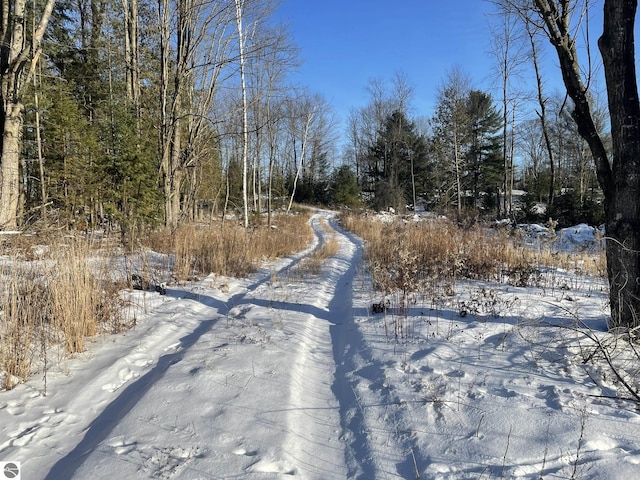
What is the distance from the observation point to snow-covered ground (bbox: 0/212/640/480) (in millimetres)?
1973

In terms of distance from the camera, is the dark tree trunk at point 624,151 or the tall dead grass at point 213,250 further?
the tall dead grass at point 213,250

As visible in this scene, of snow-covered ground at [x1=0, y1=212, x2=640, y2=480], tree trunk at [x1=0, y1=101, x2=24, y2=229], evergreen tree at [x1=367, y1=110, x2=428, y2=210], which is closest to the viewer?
snow-covered ground at [x1=0, y1=212, x2=640, y2=480]

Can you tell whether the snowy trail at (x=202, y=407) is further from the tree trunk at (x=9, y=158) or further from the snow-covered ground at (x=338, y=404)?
the tree trunk at (x=9, y=158)

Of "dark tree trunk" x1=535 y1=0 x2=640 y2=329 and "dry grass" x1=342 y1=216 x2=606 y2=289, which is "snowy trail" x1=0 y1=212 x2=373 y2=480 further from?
"dark tree trunk" x1=535 y1=0 x2=640 y2=329

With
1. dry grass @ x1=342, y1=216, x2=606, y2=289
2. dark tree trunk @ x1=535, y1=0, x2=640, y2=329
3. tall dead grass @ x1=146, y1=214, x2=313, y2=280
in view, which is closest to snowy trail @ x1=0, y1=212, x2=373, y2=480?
dry grass @ x1=342, y1=216, x2=606, y2=289

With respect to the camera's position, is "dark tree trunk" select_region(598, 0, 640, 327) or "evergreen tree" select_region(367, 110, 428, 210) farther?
"evergreen tree" select_region(367, 110, 428, 210)

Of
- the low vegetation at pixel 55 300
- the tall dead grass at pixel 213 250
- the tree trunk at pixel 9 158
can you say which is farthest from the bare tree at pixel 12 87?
the tall dead grass at pixel 213 250

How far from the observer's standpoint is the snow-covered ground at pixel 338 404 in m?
1.97

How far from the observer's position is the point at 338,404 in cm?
271

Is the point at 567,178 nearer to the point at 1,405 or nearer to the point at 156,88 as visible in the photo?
the point at 156,88

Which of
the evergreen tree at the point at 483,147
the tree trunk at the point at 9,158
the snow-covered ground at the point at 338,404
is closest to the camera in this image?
the snow-covered ground at the point at 338,404

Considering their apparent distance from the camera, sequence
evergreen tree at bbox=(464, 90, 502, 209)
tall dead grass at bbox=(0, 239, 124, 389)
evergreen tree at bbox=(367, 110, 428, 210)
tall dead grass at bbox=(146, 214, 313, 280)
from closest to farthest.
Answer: tall dead grass at bbox=(0, 239, 124, 389), tall dead grass at bbox=(146, 214, 313, 280), evergreen tree at bbox=(464, 90, 502, 209), evergreen tree at bbox=(367, 110, 428, 210)

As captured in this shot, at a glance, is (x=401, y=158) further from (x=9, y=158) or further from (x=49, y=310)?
(x=49, y=310)

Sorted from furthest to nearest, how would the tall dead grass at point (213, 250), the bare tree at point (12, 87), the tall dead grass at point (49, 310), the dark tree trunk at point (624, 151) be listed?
the bare tree at point (12, 87), the tall dead grass at point (213, 250), the dark tree trunk at point (624, 151), the tall dead grass at point (49, 310)
